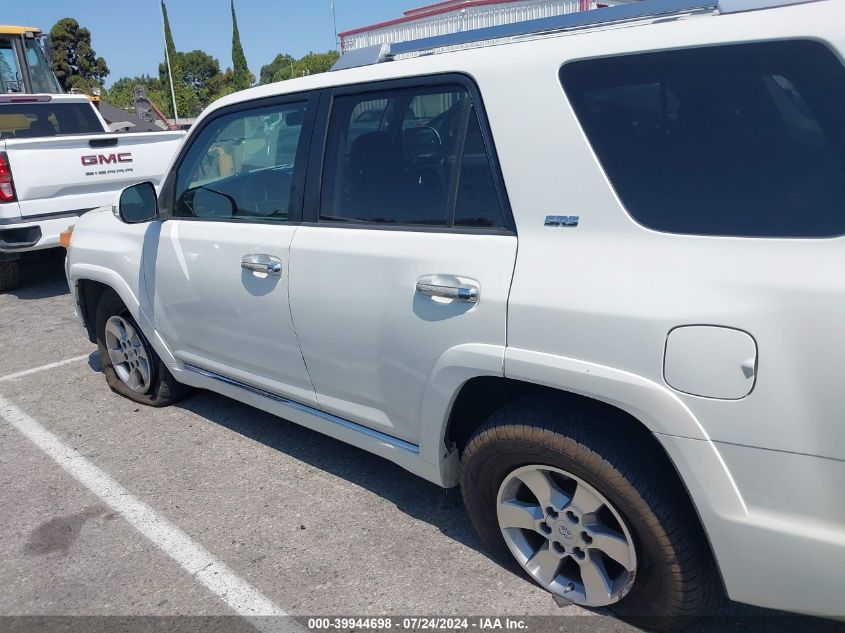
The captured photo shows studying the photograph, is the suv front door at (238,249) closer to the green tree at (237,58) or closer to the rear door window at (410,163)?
the rear door window at (410,163)

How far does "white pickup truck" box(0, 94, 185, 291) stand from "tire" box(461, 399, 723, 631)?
16.5 ft

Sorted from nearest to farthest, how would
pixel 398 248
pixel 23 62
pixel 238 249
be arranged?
pixel 398 248 → pixel 238 249 → pixel 23 62

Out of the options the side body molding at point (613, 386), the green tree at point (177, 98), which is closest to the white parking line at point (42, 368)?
the side body molding at point (613, 386)

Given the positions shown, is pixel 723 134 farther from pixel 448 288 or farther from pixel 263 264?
pixel 263 264

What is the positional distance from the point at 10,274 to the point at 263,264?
19.8 ft

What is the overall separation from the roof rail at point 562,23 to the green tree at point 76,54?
47.2 meters

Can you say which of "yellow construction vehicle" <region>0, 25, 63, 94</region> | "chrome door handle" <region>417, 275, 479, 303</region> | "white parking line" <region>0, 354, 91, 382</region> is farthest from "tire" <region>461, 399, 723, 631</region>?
"yellow construction vehicle" <region>0, 25, 63, 94</region>

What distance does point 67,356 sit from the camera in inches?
218

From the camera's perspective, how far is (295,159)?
3.04 m

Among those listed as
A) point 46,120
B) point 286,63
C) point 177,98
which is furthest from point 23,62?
point 286,63

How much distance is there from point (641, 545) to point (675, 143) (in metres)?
1.21

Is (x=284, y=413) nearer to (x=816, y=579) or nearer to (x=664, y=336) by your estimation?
(x=664, y=336)

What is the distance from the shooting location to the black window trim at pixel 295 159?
2.99 m

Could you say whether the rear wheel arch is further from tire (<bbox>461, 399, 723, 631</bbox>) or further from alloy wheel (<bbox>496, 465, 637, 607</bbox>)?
alloy wheel (<bbox>496, 465, 637, 607</bbox>)
